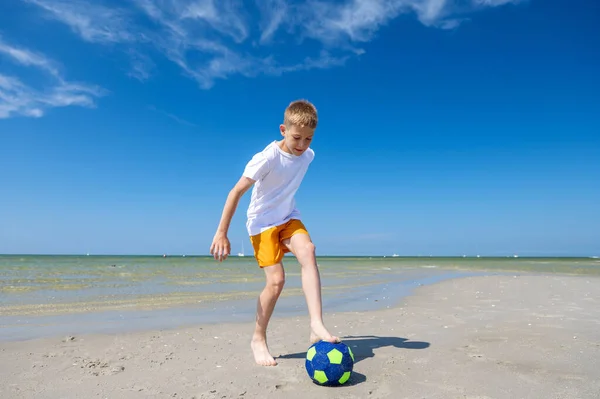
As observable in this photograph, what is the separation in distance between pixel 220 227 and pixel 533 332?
3700 mm

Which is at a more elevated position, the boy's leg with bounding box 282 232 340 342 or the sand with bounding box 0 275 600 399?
the boy's leg with bounding box 282 232 340 342

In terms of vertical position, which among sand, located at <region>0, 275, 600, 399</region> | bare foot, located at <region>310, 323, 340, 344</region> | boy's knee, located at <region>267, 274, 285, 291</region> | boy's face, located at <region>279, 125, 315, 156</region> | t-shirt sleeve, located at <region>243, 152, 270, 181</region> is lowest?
sand, located at <region>0, 275, 600, 399</region>

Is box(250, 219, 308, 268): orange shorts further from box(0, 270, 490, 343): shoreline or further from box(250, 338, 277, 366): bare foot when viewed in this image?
box(0, 270, 490, 343): shoreline

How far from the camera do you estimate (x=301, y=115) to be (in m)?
3.71

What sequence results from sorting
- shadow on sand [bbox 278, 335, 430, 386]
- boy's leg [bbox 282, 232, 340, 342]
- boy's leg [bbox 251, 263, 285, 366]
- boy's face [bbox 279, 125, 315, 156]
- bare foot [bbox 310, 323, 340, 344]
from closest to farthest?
bare foot [bbox 310, 323, 340, 344] → boy's leg [bbox 282, 232, 340, 342] → boy's face [bbox 279, 125, 315, 156] → boy's leg [bbox 251, 263, 285, 366] → shadow on sand [bbox 278, 335, 430, 386]

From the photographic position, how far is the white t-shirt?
3.92 m

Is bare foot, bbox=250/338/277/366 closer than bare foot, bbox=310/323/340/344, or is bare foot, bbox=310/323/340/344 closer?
bare foot, bbox=310/323/340/344

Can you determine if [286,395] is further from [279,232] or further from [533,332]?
[533,332]

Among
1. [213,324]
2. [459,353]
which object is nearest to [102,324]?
[213,324]

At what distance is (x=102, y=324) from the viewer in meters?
5.58

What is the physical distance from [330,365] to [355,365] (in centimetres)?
70

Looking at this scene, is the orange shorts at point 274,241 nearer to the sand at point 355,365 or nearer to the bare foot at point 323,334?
the bare foot at point 323,334

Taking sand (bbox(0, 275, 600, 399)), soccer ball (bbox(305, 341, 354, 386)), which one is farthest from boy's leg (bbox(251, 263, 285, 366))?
soccer ball (bbox(305, 341, 354, 386))

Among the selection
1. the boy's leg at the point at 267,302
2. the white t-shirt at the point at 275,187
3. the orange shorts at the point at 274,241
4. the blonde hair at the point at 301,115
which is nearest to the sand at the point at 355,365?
the boy's leg at the point at 267,302
